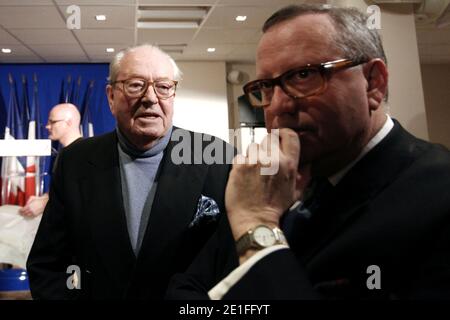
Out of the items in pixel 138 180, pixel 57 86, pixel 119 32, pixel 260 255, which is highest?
pixel 119 32

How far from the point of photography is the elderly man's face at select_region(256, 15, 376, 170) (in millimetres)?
583

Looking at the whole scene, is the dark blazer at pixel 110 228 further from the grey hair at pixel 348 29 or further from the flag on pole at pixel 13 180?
the flag on pole at pixel 13 180

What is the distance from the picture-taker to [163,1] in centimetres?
334

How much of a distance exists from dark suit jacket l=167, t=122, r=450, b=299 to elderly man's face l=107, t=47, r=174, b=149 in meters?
0.53

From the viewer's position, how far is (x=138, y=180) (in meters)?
0.97

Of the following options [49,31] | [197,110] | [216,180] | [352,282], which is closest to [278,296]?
[352,282]

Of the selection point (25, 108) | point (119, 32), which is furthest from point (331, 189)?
point (25, 108)

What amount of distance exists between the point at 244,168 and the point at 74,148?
67cm

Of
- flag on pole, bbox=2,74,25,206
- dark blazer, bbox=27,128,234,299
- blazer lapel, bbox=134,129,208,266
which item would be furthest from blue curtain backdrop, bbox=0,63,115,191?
blazer lapel, bbox=134,129,208,266

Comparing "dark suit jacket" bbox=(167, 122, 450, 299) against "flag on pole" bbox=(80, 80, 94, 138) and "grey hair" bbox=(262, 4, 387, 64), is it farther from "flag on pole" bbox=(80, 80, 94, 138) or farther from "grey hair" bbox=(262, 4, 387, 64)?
"flag on pole" bbox=(80, 80, 94, 138)

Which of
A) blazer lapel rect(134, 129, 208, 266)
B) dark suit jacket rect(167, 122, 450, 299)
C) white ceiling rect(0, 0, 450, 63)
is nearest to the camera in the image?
dark suit jacket rect(167, 122, 450, 299)

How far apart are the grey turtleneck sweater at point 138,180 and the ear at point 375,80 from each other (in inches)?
20.7

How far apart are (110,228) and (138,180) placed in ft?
0.42

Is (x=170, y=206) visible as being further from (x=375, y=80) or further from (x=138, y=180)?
(x=375, y=80)
